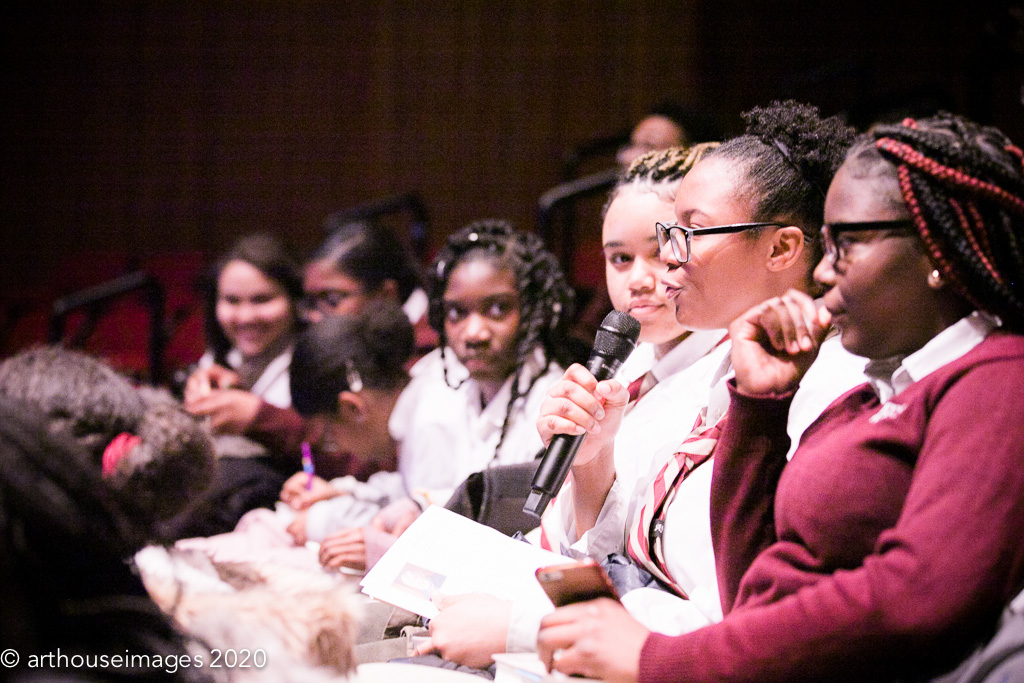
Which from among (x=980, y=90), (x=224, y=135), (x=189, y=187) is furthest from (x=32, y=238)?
(x=980, y=90)

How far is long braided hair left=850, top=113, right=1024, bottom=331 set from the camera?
40.9 inches

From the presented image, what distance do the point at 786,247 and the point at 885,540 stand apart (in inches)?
24.7

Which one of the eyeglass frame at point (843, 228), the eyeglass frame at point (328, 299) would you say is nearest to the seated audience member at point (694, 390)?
the eyeglass frame at point (843, 228)

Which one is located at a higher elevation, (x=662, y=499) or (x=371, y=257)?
(x=371, y=257)

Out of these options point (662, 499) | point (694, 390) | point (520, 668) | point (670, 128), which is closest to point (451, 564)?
point (520, 668)

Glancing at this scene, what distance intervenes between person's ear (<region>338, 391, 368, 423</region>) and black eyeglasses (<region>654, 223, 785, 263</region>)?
4.62 feet

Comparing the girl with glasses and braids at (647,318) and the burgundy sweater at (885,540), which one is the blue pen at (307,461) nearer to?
the girl with glasses and braids at (647,318)

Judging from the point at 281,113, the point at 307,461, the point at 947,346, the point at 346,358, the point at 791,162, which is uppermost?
the point at 281,113

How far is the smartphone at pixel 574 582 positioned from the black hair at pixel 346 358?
1.63m

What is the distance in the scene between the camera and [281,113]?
19.0 ft

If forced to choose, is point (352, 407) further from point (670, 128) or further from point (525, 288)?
point (670, 128)

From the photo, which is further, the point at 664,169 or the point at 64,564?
the point at 664,169

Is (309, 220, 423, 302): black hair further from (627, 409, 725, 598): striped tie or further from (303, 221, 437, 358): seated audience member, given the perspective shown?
(627, 409, 725, 598): striped tie

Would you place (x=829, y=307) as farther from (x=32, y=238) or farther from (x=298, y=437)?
(x=32, y=238)
